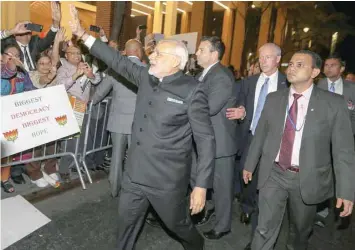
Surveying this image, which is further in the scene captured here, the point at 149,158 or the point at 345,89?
the point at 345,89

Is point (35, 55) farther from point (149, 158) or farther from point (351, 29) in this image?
point (351, 29)

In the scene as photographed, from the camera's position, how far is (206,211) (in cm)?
481

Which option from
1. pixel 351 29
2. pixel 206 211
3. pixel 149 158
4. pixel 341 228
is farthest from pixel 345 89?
pixel 351 29

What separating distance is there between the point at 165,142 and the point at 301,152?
1.25 metres

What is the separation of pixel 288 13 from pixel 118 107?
2045 centimetres

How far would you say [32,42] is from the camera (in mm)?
6125

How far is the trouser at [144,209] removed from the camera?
2961mm

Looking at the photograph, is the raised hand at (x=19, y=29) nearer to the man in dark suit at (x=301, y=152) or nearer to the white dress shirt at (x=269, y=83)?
the white dress shirt at (x=269, y=83)

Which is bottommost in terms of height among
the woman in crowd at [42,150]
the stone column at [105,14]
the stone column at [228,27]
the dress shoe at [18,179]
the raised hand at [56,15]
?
the dress shoe at [18,179]

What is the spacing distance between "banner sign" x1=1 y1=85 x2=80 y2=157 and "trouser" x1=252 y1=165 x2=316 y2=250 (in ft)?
9.91

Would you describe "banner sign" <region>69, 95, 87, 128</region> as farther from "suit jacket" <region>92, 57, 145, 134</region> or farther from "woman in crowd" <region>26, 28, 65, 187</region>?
"suit jacket" <region>92, 57, 145, 134</region>

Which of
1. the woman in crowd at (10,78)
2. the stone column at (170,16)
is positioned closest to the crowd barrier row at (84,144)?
the woman in crowd at (10,78)

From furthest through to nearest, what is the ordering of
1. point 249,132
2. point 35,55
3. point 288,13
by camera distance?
1. point 288,13
2. point 35,55
3. point 249,132

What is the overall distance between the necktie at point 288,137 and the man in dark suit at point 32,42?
402 centimetres
